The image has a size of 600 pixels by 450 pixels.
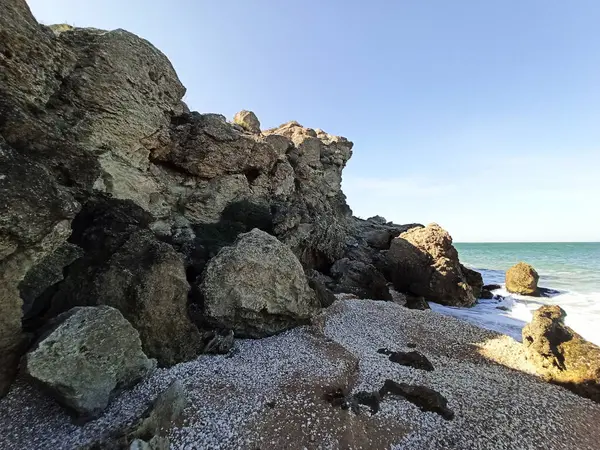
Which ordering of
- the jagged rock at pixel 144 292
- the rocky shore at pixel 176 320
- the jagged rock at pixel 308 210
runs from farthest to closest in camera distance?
1. the jagged rock at pixel 308 210
2. the jagged rock at pixel 144 292
3. the rocky shore at pixel 176 320

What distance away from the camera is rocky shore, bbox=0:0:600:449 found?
6.93 metres

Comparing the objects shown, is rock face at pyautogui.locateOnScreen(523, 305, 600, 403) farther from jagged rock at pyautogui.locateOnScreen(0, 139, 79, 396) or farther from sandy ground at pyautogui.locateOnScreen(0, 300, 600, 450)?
jagged rock at pyautogui.locateOnScreen(0, 139, 79, 396)

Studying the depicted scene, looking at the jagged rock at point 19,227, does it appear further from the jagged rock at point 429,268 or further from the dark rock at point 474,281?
the dark rock at point 474,281

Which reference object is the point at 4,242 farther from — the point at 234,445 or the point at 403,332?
the point at 403,332

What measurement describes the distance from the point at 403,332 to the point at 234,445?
31.6ft

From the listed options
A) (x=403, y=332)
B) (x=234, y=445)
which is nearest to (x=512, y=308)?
(x=403, y=332)

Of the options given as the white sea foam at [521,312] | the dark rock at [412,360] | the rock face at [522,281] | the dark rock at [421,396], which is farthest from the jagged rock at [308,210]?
the rock face at [522,281]

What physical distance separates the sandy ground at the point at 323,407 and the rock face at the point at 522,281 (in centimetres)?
2094

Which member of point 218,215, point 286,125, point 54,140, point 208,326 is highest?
point 286,125

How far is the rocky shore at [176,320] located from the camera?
6929 mm

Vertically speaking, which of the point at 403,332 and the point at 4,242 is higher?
the point at 4,242

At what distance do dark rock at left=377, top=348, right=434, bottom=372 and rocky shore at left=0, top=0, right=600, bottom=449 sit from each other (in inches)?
3.1

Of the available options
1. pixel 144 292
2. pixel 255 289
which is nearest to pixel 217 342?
pixel 255 289

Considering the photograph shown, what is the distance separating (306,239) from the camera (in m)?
19.1
